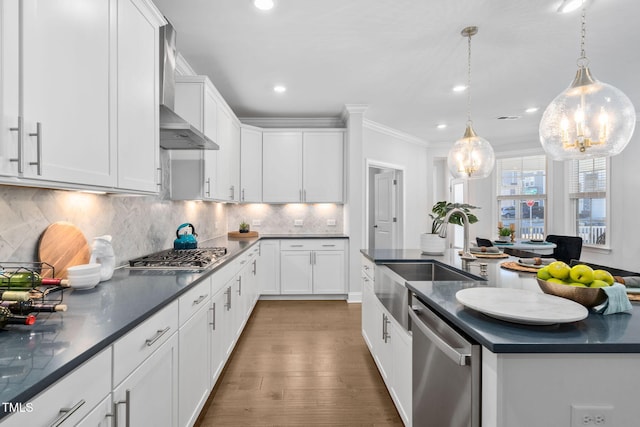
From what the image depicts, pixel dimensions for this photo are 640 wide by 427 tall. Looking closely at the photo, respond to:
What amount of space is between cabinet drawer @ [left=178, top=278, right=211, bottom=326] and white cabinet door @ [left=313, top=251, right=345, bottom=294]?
8.95 ft

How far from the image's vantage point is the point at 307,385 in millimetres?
2432

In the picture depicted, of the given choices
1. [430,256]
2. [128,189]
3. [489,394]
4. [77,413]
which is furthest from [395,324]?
[128,189]

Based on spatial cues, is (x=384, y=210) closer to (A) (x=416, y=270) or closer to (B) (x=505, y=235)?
(B) (x=505, y=235)

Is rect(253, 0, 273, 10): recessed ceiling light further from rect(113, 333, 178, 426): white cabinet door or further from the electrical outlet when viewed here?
the electrical outlet

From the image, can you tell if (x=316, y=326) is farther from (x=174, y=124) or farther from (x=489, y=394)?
(x=489, y=394)

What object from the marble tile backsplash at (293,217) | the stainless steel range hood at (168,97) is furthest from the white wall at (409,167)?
the stainless steel range hood at (168,97)

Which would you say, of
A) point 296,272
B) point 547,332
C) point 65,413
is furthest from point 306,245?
point 65,413

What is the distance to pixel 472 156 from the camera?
2961mm

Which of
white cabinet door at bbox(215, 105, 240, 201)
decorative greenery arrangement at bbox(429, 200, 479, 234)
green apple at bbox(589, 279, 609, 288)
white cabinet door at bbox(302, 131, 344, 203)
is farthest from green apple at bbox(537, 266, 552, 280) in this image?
white cabinet door at bbox(302, 131, 344, 203)

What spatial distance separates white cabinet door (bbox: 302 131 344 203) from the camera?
4863mm

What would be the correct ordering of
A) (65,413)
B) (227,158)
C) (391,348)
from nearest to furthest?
1. (65,413)
2. (391,348)
3. (227,158)

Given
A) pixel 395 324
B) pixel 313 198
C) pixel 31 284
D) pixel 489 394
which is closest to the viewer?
pixel 489 394

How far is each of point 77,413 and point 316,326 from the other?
9.68 feet

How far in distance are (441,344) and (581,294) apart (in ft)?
1.81
